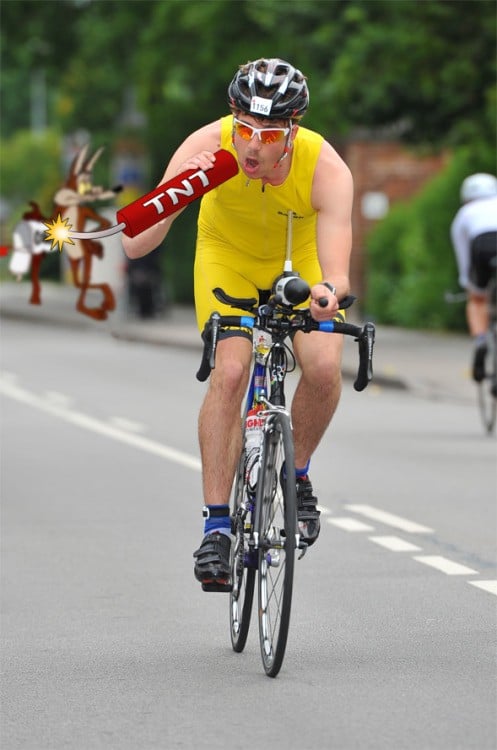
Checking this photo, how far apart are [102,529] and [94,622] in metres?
2.73

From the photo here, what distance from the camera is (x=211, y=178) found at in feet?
21.7

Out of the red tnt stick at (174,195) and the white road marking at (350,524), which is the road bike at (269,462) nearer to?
the red tnt stick at (174,195)

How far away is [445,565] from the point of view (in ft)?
29.6

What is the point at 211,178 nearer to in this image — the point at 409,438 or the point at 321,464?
the point at 321,464

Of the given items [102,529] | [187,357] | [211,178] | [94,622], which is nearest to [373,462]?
[102,529]

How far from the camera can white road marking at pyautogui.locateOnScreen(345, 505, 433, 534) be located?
33.8 feet

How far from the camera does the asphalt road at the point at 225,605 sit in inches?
230

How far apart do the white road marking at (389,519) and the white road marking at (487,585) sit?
1691mm

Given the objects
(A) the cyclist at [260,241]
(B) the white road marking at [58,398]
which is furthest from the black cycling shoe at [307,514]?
(B) the white road marking at [58,398]

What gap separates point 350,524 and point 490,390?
5041 millimetres

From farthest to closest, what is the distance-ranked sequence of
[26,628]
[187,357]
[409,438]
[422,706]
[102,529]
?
[187,357] → [409,438] → [102,529] → [26,628] → [422,706]

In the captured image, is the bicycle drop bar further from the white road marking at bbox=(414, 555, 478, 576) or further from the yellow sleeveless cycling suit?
the white road marking at bbox=(414, 555, 478, 576)

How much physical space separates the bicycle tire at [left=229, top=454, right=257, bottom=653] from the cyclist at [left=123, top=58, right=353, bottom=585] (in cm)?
5

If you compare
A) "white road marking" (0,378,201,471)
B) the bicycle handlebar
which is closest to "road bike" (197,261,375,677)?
the bicycle handlebar
